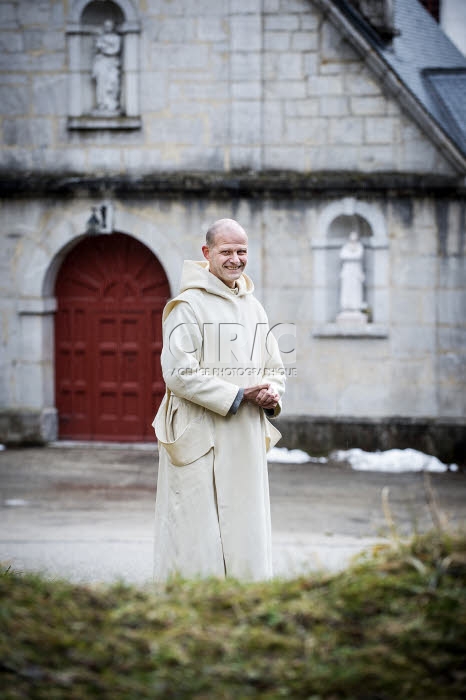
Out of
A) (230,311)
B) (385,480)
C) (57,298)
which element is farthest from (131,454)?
(230,311)

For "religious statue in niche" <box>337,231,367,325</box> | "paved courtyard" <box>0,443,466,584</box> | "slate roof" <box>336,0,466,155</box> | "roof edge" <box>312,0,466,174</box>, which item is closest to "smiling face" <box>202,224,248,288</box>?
"paved courtyard" <box>0,443,466,584</box>

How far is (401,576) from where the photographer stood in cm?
284

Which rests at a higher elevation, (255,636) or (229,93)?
(229,93)

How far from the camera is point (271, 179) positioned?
1205cm

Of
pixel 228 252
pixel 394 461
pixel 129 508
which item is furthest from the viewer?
pixel 394 461

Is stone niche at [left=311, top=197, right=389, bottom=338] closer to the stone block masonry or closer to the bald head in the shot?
the stone block masonry

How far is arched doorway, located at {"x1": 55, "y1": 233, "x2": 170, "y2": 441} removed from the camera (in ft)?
42.0

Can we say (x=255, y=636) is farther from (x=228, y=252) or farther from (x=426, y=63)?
(x=426, y=63)

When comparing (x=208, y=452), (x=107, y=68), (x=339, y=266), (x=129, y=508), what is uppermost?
(x=107, y=68)

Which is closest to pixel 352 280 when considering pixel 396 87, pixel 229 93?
pixel 396 87

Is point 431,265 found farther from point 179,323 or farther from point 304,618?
point 304,618

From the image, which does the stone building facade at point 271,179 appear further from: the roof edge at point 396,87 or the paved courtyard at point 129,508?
the paved courtyard at point 129,508

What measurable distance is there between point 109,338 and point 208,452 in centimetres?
A: 824

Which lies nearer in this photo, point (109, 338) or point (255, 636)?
point (255, 636)
